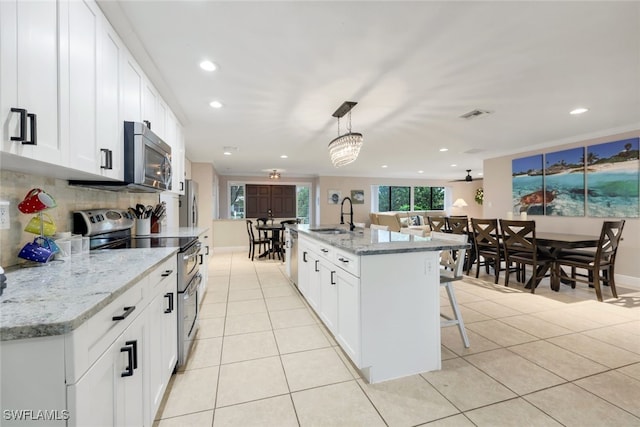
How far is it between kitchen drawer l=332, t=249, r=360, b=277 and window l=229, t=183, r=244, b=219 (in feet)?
25.6

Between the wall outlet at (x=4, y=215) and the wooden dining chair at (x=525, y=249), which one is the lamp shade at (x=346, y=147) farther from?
the wall outlet at (x=4, y=215)

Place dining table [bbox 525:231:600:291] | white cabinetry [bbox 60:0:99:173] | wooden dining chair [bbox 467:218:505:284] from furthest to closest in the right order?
wooden dining chair [bbox 467:218:505:284], dining table [bbox 525:231:600:291], white cabinetry [bbox 60:0:99:173]

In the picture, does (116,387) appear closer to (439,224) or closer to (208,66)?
(208,66)

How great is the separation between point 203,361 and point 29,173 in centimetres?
163

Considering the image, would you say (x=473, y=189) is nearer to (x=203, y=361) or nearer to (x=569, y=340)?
(x=569, y=340)

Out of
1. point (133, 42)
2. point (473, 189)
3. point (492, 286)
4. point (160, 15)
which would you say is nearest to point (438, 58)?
point (160, 15)

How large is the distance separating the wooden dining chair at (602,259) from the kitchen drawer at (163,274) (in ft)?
15.1

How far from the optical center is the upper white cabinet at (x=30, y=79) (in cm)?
96

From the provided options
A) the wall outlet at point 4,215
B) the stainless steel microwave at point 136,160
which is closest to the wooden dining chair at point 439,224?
the stainless steel microwave at point 136,160

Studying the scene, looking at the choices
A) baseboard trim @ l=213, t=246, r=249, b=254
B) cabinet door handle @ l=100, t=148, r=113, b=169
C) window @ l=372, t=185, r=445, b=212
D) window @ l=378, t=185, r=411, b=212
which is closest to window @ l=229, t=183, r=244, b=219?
baseboard trim @ l=213, t=246, r=249, b=254

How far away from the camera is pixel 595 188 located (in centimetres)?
437

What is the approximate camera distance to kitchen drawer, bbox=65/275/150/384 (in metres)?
0.74

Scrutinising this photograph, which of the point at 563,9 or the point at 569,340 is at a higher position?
the point at 563,9

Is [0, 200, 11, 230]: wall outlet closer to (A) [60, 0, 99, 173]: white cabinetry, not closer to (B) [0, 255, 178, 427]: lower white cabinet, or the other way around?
(A) [60, 0, 99, 173]: white cabinetry
